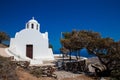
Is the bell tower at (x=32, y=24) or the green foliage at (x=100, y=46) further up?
the bell tower at (x=32, y=24)

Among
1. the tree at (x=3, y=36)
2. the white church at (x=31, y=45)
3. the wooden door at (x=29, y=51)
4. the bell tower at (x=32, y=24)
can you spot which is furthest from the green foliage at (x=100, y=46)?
the tree at (x=3, y=36)

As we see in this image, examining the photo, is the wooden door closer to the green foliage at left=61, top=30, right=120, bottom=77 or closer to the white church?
the white church

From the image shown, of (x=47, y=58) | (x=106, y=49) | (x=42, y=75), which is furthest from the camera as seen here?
Answer: (x=47, y=58)

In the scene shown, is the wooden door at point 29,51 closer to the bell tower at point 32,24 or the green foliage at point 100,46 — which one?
the bell tower at point 32,24

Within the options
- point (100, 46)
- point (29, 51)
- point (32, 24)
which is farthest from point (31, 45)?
point (100, 46)

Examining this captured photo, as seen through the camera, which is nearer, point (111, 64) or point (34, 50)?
point (111, 64)

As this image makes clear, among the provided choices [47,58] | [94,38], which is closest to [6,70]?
[94,38]

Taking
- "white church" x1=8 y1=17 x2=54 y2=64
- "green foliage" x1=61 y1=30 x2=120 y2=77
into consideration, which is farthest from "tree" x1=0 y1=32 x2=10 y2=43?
"green foliage" x1=61 y1=30 x2=120 y2=77

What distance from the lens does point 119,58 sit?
52.5ft

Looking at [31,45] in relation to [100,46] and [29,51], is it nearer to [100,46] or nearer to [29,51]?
[29,51]

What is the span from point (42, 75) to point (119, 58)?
756 cm

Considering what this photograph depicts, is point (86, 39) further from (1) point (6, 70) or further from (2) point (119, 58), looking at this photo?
(1) point (6, 70)

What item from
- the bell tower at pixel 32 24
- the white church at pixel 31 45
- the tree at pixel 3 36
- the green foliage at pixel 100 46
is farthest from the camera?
the tree at pixel 3 36

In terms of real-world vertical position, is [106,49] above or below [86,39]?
below
